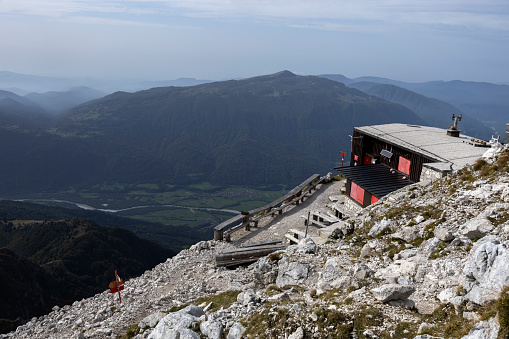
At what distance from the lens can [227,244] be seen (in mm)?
23594

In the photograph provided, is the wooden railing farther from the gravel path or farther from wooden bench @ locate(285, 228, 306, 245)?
wooden bench @ locate(285, 228, 306, 245)

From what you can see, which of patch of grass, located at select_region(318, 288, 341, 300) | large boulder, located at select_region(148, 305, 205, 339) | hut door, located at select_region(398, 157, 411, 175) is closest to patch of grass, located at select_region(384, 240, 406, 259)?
patch of grass, located at select_region(318, 288, 341, 300)

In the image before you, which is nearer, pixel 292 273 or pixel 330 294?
pixel 330 294

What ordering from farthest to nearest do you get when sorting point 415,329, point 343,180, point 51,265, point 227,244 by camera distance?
1. point 51,265
2. point 343,180
3. point 227,244
4. point 415,329

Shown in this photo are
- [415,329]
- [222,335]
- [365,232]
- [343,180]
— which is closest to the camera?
[415,329]

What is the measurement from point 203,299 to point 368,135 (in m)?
22.6

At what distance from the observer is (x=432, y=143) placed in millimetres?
26797

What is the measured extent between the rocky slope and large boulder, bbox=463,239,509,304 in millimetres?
25

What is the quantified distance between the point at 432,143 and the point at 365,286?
1942 cm

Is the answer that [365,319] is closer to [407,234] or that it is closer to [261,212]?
[407,234]

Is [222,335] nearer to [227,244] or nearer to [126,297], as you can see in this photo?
[126,297]

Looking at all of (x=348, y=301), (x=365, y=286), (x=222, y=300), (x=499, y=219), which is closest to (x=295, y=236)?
(x=222, y=300)

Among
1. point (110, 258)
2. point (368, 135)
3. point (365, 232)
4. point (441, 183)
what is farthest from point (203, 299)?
point (110, 258)

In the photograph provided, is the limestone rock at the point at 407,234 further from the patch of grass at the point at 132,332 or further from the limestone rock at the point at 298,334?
the patch of grass at the point at 132,332
